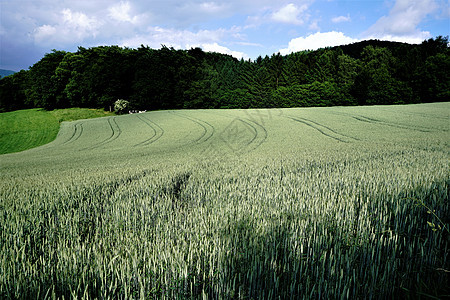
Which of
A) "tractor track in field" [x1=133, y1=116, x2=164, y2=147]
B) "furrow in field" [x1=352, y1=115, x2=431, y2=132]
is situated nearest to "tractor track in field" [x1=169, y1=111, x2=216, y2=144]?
"tractor track in field" [x1=133, y1=116, x2=164, y2=147]

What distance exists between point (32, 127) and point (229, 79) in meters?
43.1

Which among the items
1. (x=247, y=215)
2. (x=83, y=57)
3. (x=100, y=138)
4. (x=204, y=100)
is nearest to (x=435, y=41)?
(x=204, y=100)

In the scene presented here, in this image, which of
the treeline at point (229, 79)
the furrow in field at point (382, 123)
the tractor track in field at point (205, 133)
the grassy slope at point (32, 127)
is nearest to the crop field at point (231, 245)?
the tractor track in field at point (205, 133)

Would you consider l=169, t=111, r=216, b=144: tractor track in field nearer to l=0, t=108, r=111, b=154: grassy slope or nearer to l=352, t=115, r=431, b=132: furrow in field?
l=352, t=115, r=431, b=132: furrow in field

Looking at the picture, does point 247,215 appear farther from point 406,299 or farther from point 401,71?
point 401,71

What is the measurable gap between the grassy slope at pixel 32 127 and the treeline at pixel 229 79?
532 cm

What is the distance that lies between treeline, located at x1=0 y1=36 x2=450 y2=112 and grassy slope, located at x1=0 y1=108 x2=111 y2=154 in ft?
17.5

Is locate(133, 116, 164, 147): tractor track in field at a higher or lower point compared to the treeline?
lower

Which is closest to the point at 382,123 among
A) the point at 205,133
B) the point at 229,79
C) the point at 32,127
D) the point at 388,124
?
the point at 388,124

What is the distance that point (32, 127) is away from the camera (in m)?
41.1

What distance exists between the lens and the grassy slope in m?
32.0

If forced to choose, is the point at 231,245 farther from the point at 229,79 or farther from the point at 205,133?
the point at 229,79

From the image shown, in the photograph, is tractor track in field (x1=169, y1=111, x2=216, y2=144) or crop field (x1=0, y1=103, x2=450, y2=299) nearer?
crop field (x1=0, y1=103, x2=450, y2=299)

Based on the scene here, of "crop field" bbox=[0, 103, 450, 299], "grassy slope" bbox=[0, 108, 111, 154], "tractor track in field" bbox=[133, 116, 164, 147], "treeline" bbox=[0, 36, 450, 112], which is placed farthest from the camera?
"treeline" bbox=[0, 36, 450, 112]
